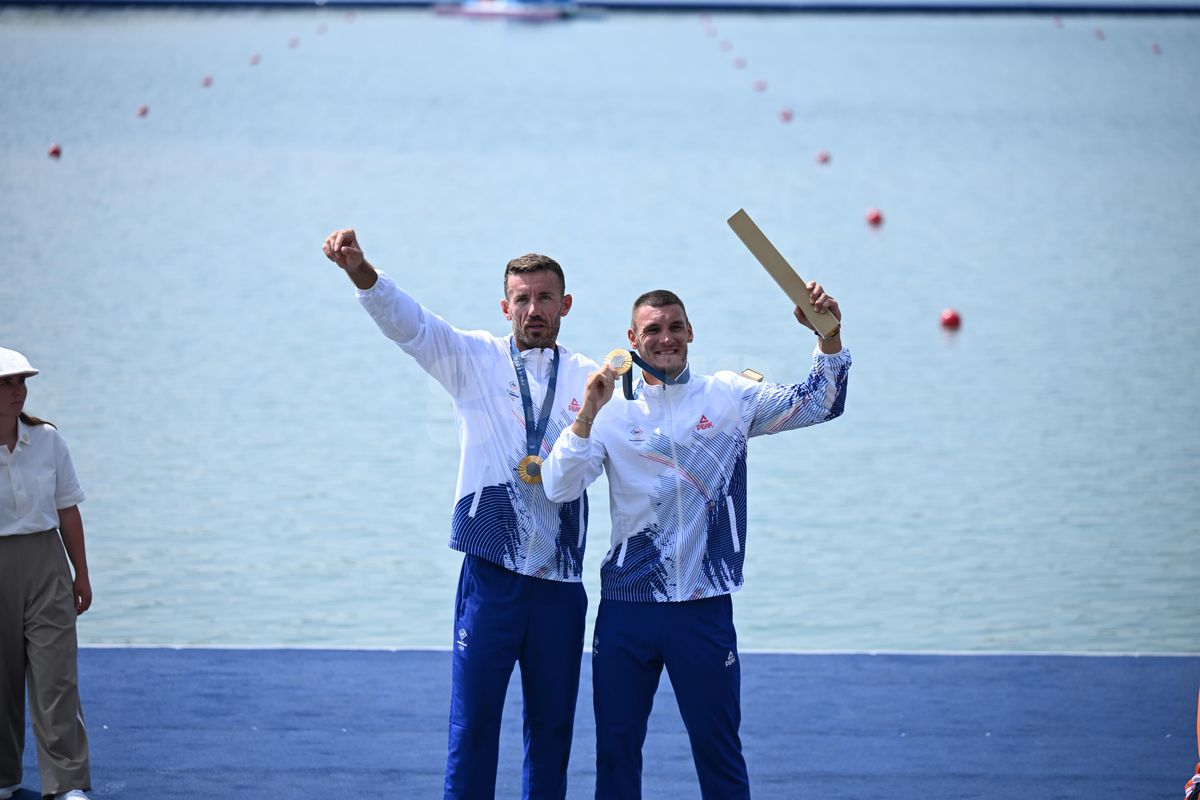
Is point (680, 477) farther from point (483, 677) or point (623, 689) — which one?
point (483, 677)

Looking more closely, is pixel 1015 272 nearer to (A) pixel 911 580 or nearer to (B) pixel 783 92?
(A) pixel 911 580

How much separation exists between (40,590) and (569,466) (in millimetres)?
1544

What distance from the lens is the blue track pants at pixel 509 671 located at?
3836 millimetres

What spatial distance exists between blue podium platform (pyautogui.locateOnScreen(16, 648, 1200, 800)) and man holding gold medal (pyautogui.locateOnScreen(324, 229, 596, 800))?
2.45 feet

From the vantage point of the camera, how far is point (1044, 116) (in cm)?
2806

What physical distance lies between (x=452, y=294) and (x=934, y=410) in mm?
5103

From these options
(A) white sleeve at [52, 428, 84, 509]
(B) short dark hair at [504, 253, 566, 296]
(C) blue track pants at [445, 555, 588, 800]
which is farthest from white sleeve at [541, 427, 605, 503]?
(A) white sleeve at [52, 428, 84, 509]

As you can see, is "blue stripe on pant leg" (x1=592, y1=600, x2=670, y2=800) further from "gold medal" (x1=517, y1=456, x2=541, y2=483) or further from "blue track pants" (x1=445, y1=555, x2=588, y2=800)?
"gold medal" (x1=517, y1=456, x2=541, y2=483)

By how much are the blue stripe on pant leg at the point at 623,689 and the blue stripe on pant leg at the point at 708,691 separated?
2.4 inches

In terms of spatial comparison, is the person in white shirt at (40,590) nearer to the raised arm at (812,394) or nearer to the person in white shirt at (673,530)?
the person in white shirt at (673,530)

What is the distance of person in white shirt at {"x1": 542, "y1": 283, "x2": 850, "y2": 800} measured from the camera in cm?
376

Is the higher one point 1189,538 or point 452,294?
point 452,294

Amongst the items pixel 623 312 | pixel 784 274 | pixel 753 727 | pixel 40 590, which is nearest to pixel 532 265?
pixel 784 274

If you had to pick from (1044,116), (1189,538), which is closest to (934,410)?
(1189,538)
